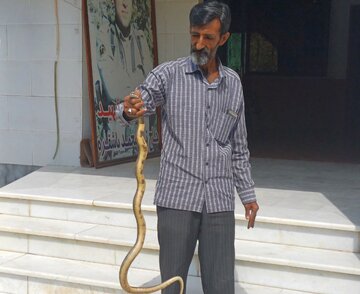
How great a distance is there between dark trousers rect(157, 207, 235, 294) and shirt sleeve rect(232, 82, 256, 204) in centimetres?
17

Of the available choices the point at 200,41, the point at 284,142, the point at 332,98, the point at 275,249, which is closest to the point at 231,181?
the point at 200,41

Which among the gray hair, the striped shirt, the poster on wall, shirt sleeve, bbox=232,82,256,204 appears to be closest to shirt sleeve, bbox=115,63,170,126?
the striped shirt

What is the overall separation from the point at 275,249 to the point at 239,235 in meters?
0.30

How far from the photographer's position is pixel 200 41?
9.87 ft

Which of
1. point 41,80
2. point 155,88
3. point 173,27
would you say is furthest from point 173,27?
point 155,88

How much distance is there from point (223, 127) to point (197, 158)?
0.63ft

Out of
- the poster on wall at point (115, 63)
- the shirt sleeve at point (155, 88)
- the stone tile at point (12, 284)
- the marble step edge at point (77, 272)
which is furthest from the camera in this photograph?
the poster on wall at point (115, 63)

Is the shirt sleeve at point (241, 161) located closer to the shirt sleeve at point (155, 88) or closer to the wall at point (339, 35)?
the shirt sleeve at point (155, 88)

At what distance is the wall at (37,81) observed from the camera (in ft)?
21.6

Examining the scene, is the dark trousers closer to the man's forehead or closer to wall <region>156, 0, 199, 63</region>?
the man's forehead

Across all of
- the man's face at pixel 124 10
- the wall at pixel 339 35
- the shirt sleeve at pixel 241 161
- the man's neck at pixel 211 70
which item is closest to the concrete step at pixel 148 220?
the shirt sleeve at pixel 241 161

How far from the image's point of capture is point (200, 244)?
3.21 meters

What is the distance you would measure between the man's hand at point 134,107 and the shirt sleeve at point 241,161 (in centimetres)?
52

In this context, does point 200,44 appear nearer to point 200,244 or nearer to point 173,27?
point 200,244
